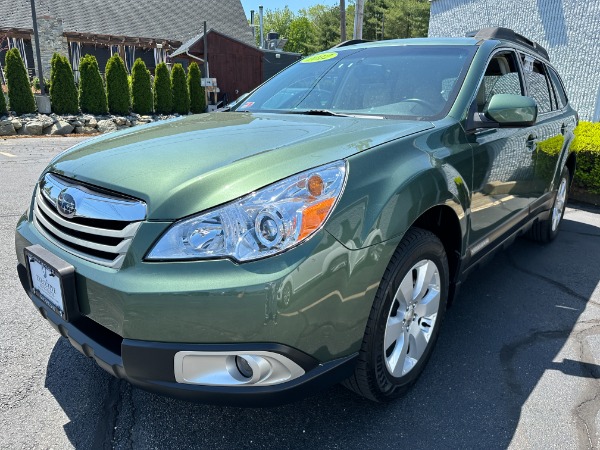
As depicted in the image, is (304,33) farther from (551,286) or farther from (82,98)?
(551,286)

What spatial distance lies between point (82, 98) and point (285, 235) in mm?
17506

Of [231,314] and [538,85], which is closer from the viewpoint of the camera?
[231,314]

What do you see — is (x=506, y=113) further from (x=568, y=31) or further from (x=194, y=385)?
(x=568, y=31)

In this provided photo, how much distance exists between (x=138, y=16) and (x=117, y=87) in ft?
45.5

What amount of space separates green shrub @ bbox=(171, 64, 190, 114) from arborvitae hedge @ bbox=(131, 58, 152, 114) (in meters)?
1.06

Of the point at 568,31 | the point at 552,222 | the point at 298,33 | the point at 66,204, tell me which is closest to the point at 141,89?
the point at 568,31

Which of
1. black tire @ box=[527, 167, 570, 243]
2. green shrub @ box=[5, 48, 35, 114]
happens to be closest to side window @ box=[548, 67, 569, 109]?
black tire @ box=[527, 167, 570, 243]

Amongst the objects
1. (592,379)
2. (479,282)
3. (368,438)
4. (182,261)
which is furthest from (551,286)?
(182,261)

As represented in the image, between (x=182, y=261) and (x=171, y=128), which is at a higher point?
(x=171, y=128)

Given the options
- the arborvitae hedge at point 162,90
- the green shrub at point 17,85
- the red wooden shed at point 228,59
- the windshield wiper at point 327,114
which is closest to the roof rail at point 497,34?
the windshield wiper at point 327,114

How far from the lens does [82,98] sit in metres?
16.8

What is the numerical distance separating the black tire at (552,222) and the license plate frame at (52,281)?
12.9ft

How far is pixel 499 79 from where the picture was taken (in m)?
3.10

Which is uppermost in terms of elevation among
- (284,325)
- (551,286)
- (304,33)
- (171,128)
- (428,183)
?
(304,33)
